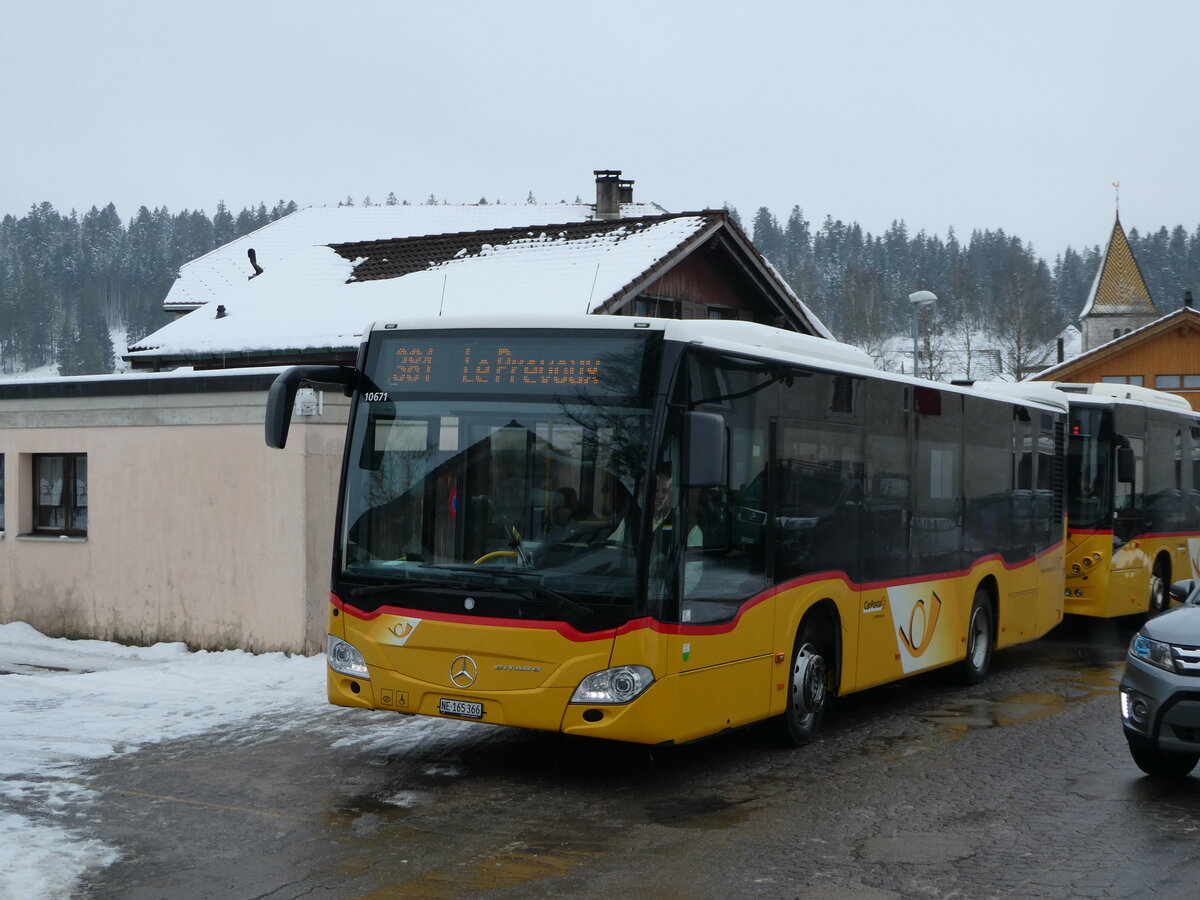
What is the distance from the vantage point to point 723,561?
27.8ft

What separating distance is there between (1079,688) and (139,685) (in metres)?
8.59

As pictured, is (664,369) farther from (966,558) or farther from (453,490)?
(966,558)

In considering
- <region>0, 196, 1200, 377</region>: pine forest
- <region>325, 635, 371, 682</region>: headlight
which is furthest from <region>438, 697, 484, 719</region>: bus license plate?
<region>0, 196, 1200, 377</region>: pine forest

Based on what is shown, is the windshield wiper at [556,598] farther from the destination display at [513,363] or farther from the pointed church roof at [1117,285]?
the pointed church roof at [1117,285]

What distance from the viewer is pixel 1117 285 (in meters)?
81.4

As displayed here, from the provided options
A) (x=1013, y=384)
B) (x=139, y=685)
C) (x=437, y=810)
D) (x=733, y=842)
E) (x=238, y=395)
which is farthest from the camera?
(x=1013, y=384)

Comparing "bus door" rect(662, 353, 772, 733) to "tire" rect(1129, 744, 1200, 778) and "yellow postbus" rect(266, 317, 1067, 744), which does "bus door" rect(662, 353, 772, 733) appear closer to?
"yellow postbus" rect(266, 317, 1067, 744)

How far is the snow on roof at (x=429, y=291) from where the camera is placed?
22844 millimetres

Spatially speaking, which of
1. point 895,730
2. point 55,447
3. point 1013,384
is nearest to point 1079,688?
point 895,730

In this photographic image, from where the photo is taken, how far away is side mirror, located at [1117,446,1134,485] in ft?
54.0

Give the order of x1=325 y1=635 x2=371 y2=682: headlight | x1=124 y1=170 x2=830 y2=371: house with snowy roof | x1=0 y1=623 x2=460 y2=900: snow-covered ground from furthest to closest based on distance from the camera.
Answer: x1=124 y1=170 x2=830 y2=371: house with snowy roof → x1=325 y1=635 x2=371 y2=682: headlight → x1=0 y1=623 x2=460 y2=900: snow-covered ground

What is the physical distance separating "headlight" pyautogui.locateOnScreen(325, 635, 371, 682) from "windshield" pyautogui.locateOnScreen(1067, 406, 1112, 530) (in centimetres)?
1063

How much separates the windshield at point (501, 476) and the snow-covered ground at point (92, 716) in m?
1.92

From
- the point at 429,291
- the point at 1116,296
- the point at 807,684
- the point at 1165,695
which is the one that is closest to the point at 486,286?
the point at 429,291
